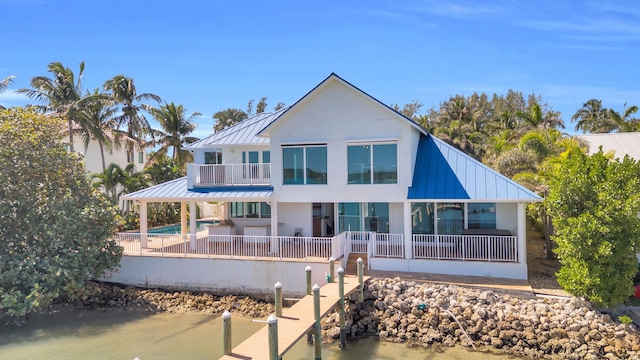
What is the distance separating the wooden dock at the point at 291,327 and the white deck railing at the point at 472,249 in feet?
10.6

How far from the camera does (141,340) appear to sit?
556 inches

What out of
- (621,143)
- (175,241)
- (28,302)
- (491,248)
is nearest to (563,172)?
(491,248)

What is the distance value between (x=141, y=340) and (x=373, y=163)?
10.8 m

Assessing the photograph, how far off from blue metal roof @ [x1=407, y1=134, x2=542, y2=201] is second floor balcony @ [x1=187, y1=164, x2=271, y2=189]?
6856 mm

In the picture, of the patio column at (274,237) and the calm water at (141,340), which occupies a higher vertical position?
the patio column at (274,237)

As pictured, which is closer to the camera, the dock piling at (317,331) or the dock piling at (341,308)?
the dock piling at (317,331)

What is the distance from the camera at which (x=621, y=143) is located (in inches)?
921

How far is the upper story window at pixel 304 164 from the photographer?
18.6 meters

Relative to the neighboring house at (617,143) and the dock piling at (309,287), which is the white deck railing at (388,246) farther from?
the neighboring house at (617,143)

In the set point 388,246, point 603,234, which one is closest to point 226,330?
point 388,246

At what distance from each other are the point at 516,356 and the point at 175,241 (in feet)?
51.1

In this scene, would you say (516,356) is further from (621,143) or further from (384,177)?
(621,143)

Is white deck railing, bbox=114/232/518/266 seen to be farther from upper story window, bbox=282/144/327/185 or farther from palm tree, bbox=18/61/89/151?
palm tree, bbox=18/61/89/151

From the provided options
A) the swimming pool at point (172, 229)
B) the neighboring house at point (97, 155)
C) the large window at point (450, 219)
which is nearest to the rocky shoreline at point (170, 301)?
the large window at point (450, 219)
